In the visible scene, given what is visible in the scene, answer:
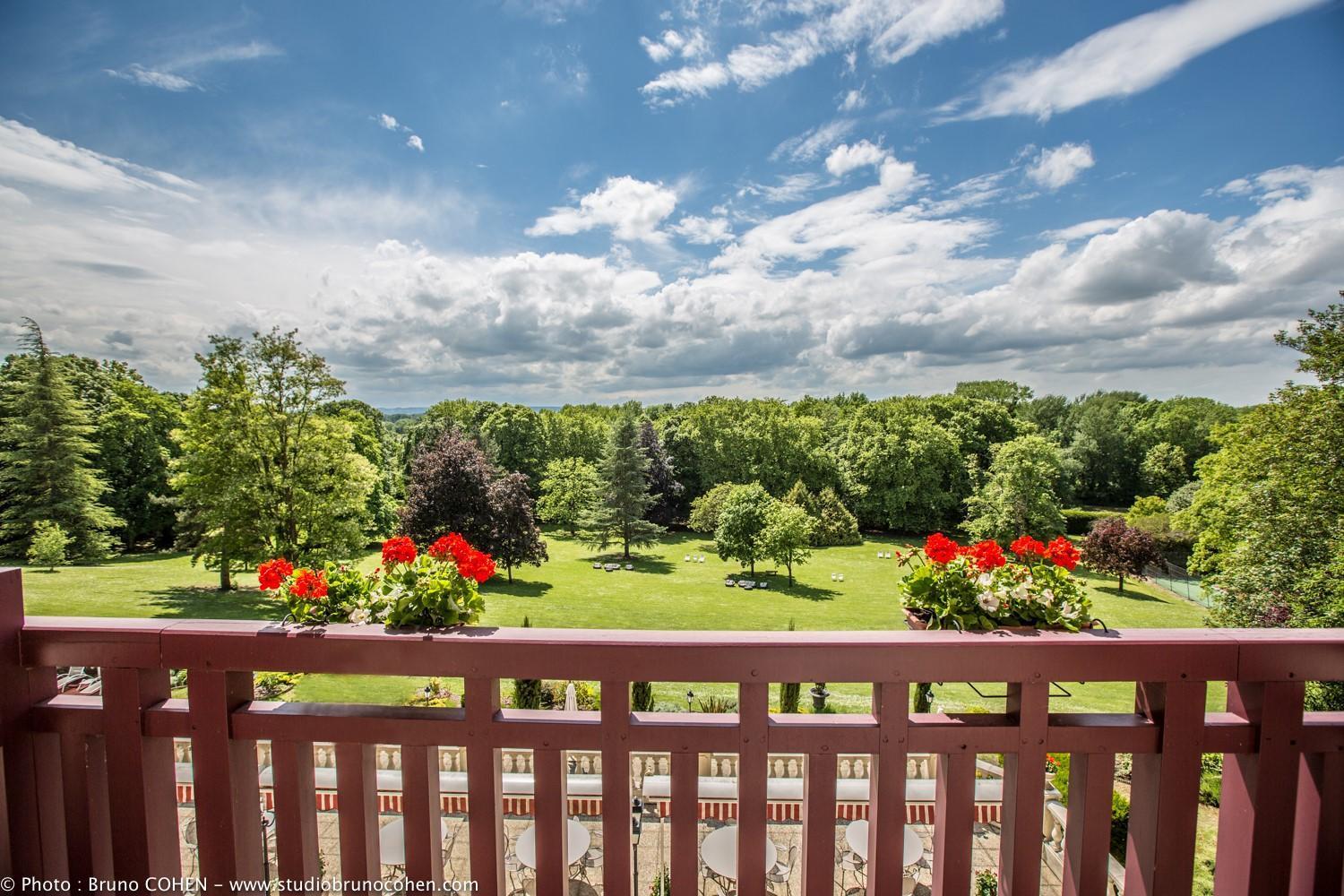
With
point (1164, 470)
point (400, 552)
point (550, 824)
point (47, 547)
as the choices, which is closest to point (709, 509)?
point (47, 547)

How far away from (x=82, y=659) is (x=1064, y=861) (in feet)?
7.22

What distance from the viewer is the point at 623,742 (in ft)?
3.89

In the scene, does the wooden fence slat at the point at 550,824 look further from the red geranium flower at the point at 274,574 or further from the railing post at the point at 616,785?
the red geranium flower at the point at 274,574

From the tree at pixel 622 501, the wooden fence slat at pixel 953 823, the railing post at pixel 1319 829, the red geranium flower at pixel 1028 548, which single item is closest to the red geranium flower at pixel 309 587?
the wooden fence slat at pixel 953 823

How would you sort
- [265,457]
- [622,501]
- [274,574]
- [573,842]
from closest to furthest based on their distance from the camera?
[274,574] → [573,842] → [265,457] → [622,501]

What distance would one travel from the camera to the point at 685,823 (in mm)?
1286

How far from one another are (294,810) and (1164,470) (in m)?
45.4

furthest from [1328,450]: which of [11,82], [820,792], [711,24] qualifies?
[11,82]

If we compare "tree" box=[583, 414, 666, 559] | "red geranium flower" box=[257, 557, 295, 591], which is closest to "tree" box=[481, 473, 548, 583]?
"tree" box=[583, 414, 666, 559]

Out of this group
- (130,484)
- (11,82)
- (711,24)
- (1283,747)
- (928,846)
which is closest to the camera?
(1283,747)

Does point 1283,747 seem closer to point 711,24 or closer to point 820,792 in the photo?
point 820,792

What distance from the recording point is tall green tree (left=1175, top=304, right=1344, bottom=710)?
9.75 m

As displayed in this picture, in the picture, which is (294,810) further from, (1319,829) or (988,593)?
(1319,829)

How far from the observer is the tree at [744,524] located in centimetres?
2342
